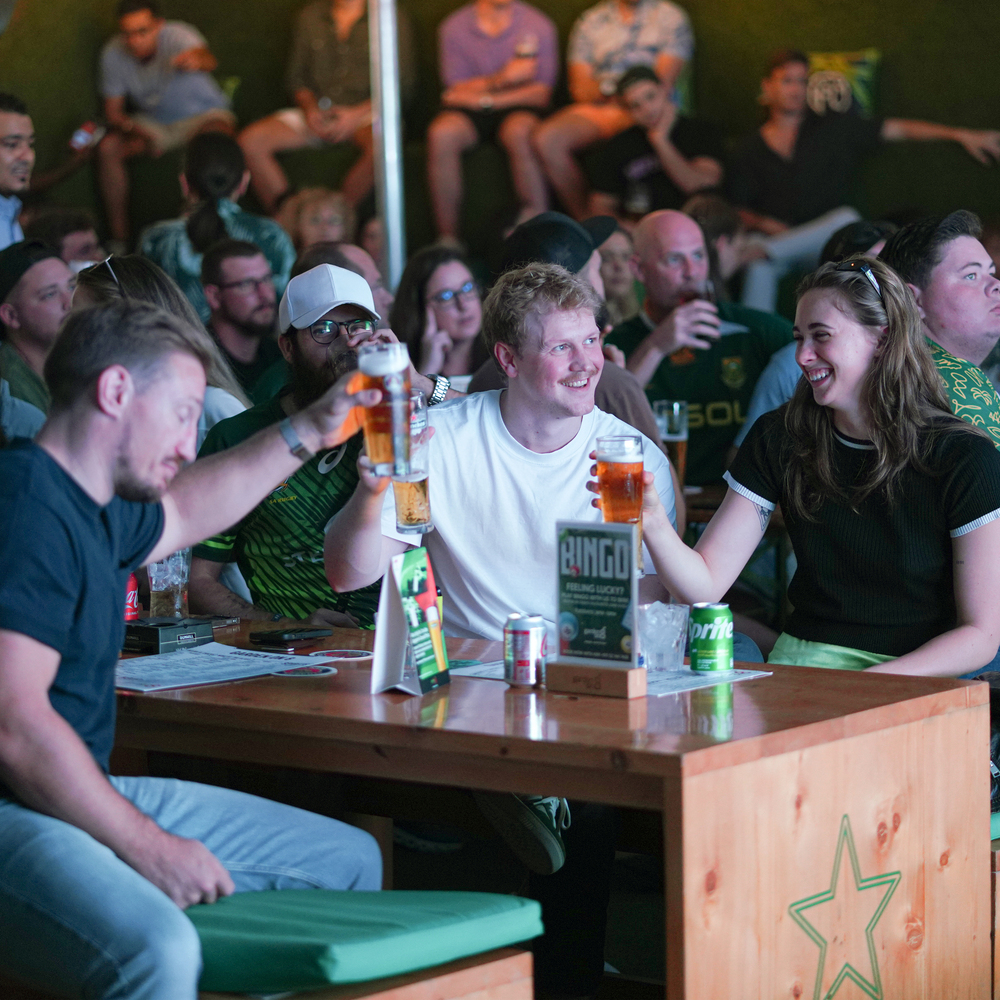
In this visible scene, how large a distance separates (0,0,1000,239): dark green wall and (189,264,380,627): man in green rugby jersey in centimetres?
371

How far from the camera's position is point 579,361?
2.74 m

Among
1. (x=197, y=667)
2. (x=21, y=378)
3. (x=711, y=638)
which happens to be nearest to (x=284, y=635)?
(x=197, y=667)

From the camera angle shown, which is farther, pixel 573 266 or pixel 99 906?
pixel 573 266

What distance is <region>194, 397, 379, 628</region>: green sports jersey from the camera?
3002 mm

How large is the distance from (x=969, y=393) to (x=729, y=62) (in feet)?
12.9

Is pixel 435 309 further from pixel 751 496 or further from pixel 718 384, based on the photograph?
pixel 751 496

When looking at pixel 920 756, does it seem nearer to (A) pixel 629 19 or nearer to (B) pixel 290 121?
(A) pixel 629 19

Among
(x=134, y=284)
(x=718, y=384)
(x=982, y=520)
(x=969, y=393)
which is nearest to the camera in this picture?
(x=982, y=520)

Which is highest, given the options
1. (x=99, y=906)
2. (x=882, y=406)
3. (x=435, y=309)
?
(x=435, y=309)

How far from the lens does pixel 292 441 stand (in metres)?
2.10

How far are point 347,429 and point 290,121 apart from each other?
19.0 ft

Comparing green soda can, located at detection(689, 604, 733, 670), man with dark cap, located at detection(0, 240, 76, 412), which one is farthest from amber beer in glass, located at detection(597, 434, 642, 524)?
man with dark cap, located at detection(0, 240, 76, 412)

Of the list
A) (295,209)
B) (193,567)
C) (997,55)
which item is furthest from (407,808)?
(295,209)

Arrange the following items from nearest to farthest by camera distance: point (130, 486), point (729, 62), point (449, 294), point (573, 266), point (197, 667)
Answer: point (130, 486), point (197, 667), point (573, 266), point (449, 294), point (729, 62)
